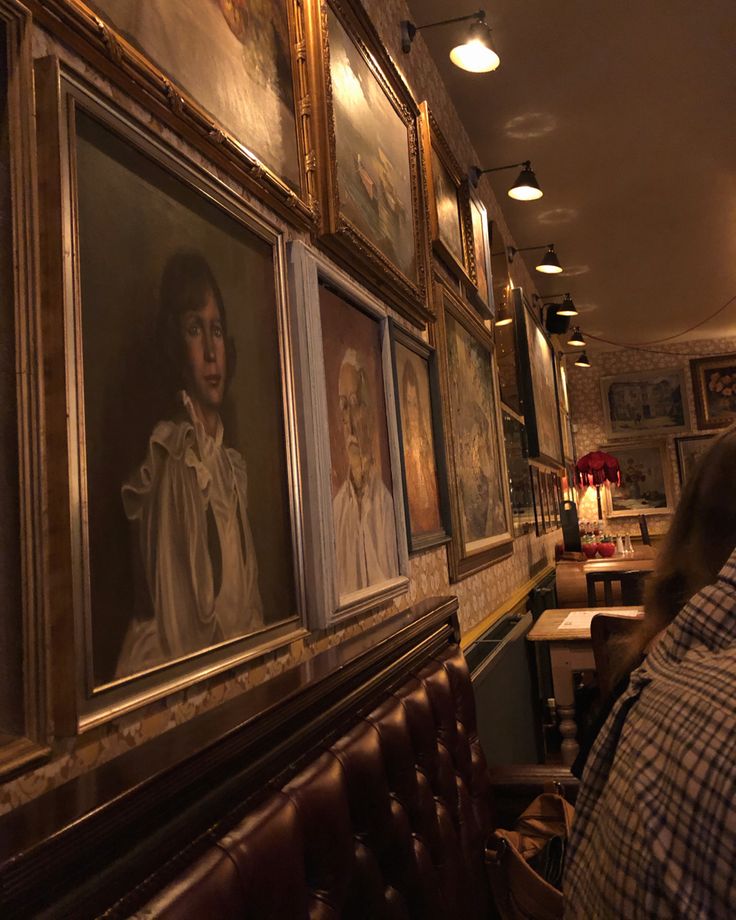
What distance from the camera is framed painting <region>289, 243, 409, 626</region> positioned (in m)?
1.87

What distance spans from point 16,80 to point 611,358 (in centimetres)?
1225

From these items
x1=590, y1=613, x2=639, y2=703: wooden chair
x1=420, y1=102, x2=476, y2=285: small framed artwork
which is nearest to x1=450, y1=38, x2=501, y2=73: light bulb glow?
x1=420, y1=102, x2=476, y2=285: small framed artwork

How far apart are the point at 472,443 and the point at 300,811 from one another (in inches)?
109

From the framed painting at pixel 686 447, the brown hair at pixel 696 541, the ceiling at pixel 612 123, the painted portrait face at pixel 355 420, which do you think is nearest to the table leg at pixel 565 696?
the brown hair at pixel 696 541

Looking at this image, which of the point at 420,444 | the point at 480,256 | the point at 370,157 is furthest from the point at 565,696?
the point at 370,157

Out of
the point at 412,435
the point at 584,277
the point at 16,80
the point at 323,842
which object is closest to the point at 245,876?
the point at 323,842

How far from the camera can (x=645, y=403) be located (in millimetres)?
12117

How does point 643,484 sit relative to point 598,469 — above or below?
below

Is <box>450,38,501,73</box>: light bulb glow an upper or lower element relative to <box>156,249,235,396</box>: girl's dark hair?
upper

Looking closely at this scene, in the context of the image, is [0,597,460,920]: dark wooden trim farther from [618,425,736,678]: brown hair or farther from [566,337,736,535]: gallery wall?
[566,337,736,535]: gallery wall

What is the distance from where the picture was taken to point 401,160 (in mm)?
3023

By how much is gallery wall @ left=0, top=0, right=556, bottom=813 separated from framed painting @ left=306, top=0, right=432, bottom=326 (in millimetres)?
197

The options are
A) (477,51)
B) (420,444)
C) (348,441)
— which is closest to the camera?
(348,441)

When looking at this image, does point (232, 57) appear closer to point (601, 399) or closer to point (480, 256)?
point (480, 256)
